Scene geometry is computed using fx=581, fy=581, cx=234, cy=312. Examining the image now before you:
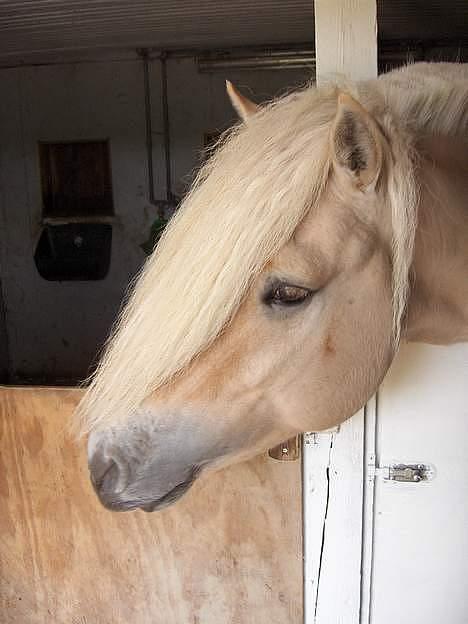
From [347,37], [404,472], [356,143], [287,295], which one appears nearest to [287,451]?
[404,472]

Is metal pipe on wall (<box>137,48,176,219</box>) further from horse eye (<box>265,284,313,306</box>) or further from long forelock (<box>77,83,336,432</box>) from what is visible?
horse eye (<box>265,284,313,306</box>)

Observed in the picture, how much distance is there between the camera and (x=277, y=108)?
0.88 metres

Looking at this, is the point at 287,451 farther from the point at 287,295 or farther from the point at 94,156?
the point at 94,156

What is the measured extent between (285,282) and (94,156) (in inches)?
160

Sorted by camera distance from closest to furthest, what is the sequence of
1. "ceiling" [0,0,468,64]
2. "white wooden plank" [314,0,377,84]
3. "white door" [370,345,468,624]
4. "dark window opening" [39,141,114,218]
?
"white wooden plank" [314,0,377,84]
"white door" [370,345,468,624]
"ceiling" [0,0,468,64]
"dark window opening" [39,141,114,218]

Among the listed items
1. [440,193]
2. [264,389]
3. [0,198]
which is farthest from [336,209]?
[0,198]

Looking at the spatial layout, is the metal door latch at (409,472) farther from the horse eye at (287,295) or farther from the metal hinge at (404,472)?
the horse eye at (287,295)

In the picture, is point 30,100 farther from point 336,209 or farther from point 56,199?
point 336,209

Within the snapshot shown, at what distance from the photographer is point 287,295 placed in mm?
816

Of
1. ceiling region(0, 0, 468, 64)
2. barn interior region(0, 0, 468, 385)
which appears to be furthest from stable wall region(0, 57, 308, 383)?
ceiling region(0, 0, 468, 64)

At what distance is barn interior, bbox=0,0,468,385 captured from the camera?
3916mm

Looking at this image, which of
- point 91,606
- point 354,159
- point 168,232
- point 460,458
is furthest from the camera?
point 91,606

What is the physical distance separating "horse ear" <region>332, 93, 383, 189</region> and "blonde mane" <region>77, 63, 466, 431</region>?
32 mm

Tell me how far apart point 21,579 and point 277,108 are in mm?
1274
